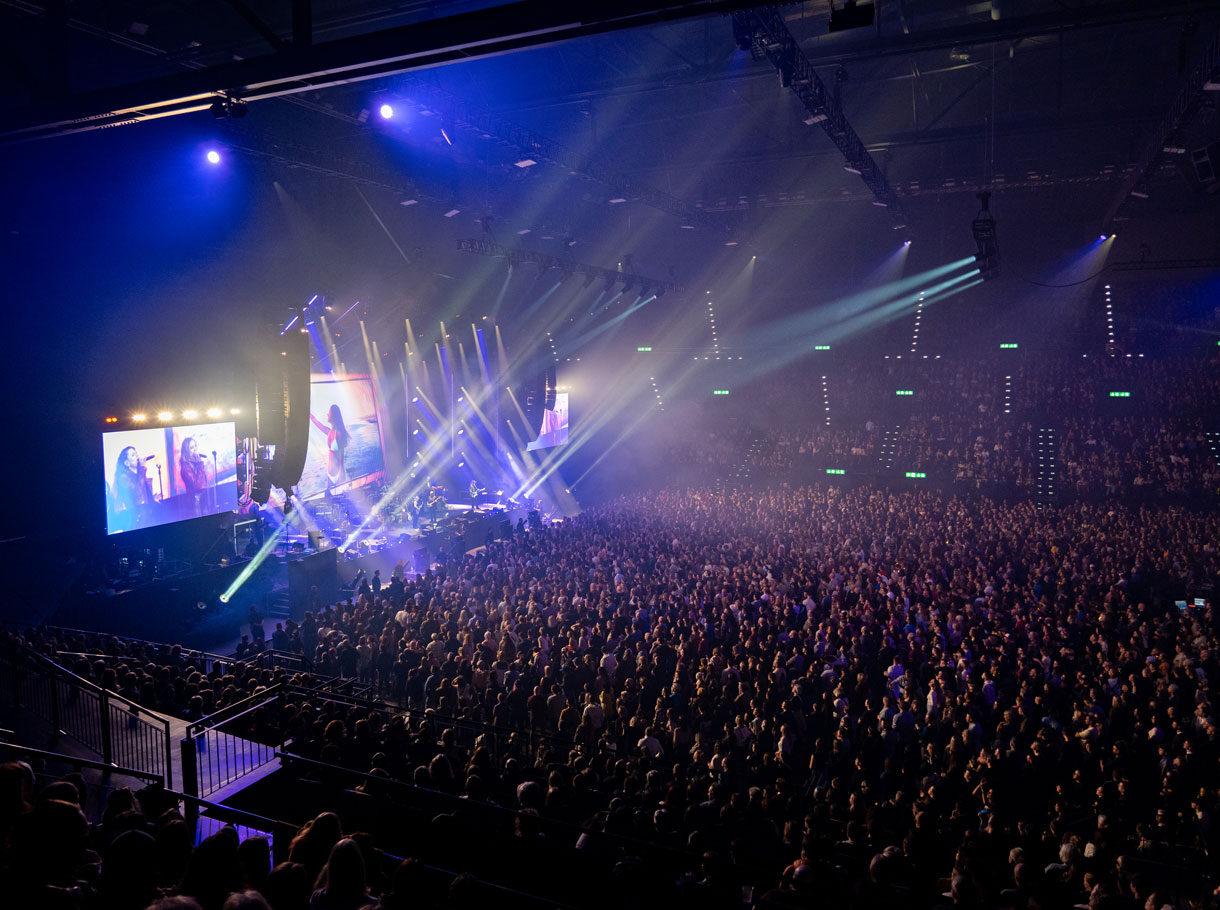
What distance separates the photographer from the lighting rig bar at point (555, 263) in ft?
59.8

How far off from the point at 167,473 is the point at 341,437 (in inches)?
224

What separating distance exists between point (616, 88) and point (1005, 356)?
61.1 feet

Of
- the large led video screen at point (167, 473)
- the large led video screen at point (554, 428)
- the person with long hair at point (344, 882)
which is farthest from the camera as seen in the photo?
the large led video screen at point (554, 428)

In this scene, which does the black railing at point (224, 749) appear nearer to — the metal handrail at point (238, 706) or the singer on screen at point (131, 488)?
the metal handrail at point (238, 706)

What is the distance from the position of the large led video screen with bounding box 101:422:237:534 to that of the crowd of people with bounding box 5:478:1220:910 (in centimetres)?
529

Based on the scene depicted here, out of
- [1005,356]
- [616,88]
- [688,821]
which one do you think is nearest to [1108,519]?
[1005,356]

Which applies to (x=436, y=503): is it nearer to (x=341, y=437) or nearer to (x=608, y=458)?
(x=341, y=437)

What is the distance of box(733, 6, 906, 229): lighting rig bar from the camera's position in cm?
881

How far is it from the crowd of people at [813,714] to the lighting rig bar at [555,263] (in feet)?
25.9

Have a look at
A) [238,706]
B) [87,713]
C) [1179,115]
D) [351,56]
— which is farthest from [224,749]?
[1179,115]

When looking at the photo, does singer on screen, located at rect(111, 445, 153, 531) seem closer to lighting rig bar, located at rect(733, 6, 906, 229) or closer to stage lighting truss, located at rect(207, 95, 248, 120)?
stage lighting truss, located at rect(207, 95, 248, 120)

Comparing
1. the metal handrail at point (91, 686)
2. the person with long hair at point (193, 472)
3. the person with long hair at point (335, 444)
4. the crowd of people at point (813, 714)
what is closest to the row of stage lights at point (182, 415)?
the person with long hair at point (193, 472)

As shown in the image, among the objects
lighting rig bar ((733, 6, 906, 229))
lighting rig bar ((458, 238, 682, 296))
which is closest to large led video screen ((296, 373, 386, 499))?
lighting rig bar ((458, 238, 682, 296))

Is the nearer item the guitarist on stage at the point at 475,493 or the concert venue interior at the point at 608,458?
the concert venue interior at the point at 608,458
